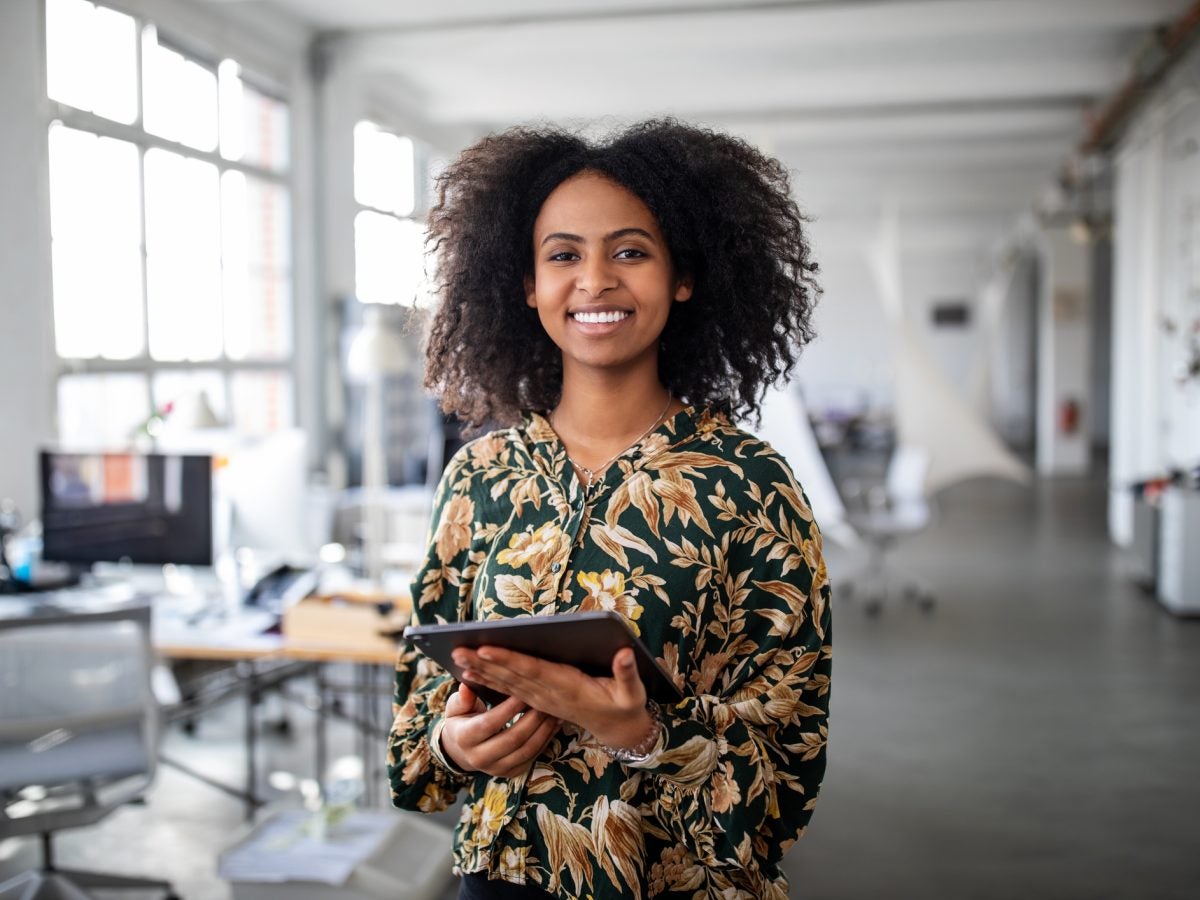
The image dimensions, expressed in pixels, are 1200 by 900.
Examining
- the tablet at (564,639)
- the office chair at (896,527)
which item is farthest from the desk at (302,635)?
the office chair at (896,527)

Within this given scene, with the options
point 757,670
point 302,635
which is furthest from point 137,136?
point 757,670

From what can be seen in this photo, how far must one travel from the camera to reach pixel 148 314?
600 cm

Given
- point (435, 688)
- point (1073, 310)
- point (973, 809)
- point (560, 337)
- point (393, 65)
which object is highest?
point (393, 65)

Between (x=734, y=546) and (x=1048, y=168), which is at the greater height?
(x=1048, y=168)

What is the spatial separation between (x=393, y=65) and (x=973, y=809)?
6342 mm

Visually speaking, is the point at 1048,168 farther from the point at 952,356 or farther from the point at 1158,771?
the point at 1158,771

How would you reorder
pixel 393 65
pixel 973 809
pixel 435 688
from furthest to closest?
pixel 393 65 → pixel 973 809 → pixel 435 688

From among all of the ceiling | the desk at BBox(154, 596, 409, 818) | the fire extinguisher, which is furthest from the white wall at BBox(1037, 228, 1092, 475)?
the desk at BBox(154, 596, 409, 818)

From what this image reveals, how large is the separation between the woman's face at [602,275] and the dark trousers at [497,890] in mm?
608

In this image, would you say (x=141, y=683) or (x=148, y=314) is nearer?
(x=141, y=683)

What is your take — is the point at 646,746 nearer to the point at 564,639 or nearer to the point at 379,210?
the point at 564,639

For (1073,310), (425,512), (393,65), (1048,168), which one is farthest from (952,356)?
(425,512)

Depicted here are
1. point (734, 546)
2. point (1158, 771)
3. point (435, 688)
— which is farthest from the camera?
point (1158, 771)

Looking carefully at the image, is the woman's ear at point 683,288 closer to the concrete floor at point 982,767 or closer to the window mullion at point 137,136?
the concrete floor at point 982,767
